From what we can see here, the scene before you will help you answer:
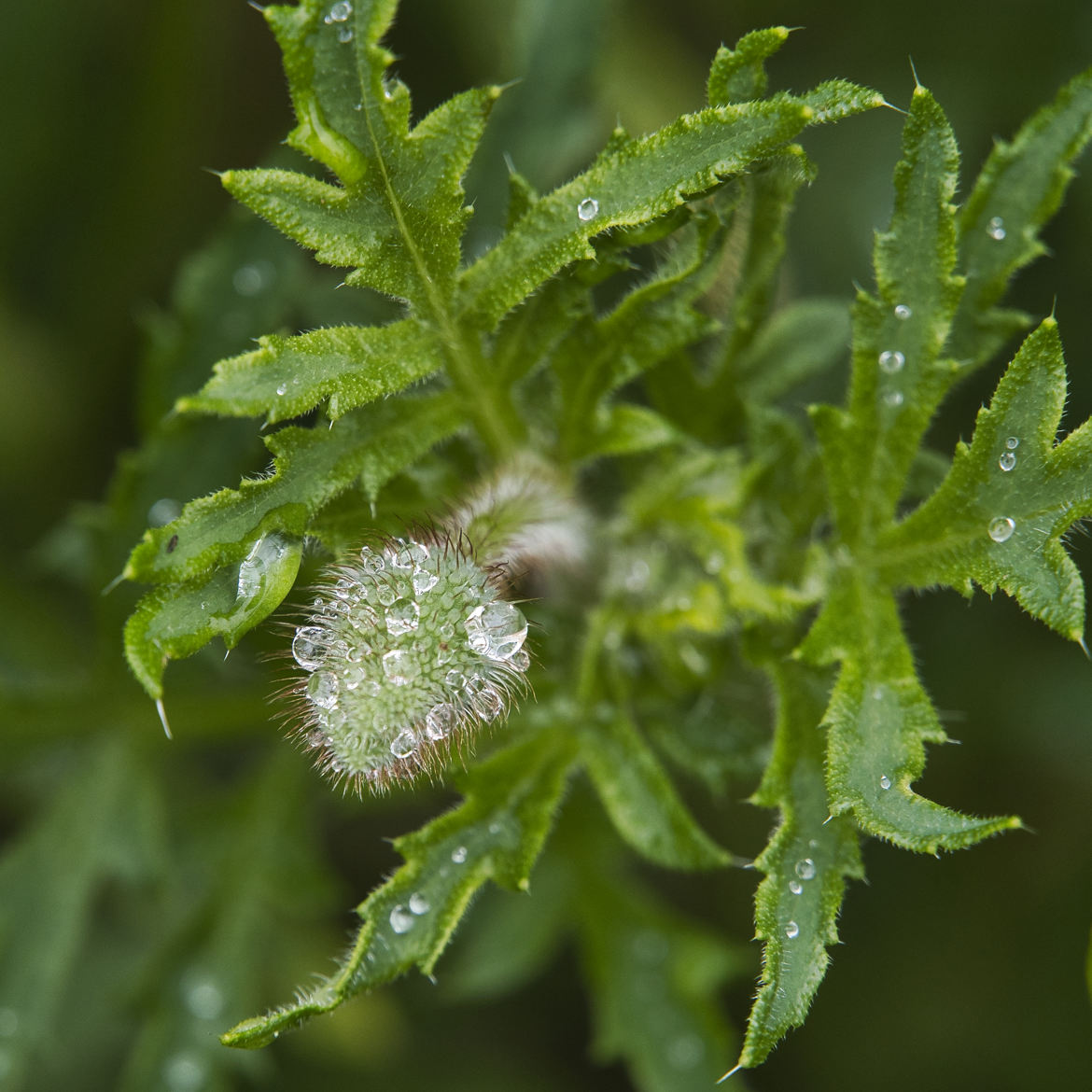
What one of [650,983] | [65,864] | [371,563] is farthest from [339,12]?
[650,983]

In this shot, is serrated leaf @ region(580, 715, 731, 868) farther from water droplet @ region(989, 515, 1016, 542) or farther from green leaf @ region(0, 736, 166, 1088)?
green leaf @ region(0, 736, 166, 1088)

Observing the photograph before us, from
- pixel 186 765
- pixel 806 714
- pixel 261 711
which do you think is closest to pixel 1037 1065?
pixel 806 714

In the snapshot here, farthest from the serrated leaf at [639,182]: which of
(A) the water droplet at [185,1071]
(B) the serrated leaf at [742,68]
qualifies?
(A) the water droplet at [185,1071]

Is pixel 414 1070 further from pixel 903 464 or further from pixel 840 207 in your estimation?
pixel 840 207

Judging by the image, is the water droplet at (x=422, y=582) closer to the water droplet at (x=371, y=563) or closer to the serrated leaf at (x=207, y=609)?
the water droplet at (x=371, y=563)

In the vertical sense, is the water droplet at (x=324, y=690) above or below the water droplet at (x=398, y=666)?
below

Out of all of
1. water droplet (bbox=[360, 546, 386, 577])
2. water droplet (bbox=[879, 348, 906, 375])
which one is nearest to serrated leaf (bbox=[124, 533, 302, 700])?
water droplet (bbox=[360, 546, 386, 577])

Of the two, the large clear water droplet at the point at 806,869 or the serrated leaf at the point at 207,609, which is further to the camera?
the large clear water droplet at the point at 806,869
